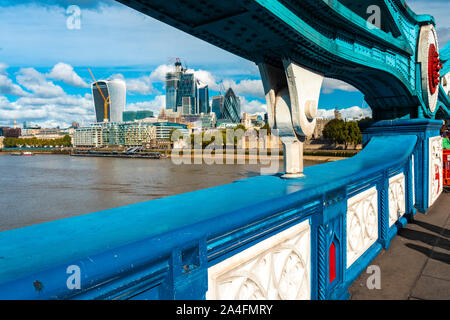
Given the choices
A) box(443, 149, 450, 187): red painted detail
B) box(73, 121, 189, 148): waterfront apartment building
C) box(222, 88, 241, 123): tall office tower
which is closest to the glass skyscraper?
box(222, 88, 241, 123): tall office tower

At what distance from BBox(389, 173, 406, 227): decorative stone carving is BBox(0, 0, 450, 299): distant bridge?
2 cm

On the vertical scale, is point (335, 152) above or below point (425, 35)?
below

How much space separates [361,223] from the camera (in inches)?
161

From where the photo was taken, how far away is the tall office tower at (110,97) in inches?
7067

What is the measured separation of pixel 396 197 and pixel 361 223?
1.88 metres

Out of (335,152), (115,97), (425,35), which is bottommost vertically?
(335,152)

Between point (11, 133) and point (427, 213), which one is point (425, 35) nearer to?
point (427, 213)

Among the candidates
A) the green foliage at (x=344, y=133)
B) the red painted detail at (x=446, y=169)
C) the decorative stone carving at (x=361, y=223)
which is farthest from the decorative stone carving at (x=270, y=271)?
the green foliage at (x=344, y=133)

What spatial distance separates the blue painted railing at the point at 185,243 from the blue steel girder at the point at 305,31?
137 cm

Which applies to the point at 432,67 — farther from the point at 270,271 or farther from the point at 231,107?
the point at 231,107

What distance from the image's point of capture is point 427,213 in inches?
266

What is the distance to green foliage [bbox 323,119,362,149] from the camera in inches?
2324
